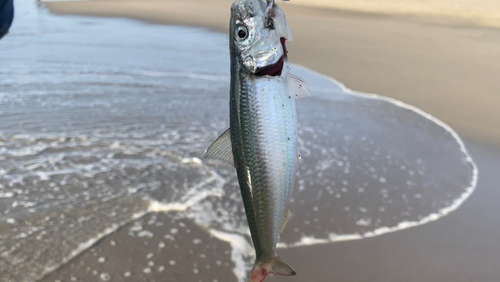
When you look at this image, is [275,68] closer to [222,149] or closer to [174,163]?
[222,149]

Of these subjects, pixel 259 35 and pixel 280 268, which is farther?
pixel 280 268

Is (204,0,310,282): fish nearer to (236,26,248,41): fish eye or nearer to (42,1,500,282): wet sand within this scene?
(236,26,248,41): fish eye

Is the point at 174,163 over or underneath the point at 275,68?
underneath

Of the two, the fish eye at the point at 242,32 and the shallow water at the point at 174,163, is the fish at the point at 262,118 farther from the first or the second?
the shallow water at the point at 174,163

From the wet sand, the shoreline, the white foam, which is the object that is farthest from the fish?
the shoreline

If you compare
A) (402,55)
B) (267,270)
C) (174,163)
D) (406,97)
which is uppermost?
(267,270)

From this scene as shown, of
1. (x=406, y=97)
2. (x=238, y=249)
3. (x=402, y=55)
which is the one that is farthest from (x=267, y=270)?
(x=402, y=55)
